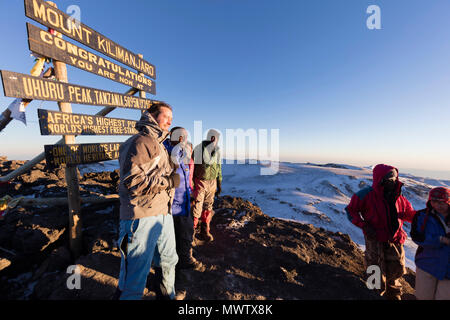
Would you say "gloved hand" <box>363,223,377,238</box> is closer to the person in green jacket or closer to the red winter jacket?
the red winter jacket

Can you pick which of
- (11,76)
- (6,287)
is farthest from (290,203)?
(11,76)

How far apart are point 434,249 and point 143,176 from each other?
3.77 metres

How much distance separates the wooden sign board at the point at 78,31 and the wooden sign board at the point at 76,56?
0.16 metres

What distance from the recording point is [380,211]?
8.68ft

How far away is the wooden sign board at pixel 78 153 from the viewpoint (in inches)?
112

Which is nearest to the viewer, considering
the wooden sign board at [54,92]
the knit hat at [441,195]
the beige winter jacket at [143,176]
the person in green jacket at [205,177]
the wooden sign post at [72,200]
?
the beige winter jacket at [143,176]

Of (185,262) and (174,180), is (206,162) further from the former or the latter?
(185,262)

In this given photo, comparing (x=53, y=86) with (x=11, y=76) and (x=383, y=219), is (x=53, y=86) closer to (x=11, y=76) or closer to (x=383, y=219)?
(x=11, y=76)

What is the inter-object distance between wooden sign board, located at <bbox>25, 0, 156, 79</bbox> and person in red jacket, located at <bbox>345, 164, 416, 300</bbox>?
6102 millimetres

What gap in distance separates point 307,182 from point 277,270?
15.0 meters

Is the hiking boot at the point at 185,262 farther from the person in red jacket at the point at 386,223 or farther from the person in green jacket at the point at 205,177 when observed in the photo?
the person in red jacket at the point at 386,223

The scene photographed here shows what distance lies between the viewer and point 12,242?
114 inches

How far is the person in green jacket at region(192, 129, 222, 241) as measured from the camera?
3592 mm

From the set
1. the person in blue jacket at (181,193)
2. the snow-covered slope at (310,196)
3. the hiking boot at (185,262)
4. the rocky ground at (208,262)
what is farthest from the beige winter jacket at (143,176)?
the snow-covered slope at (310,196)
